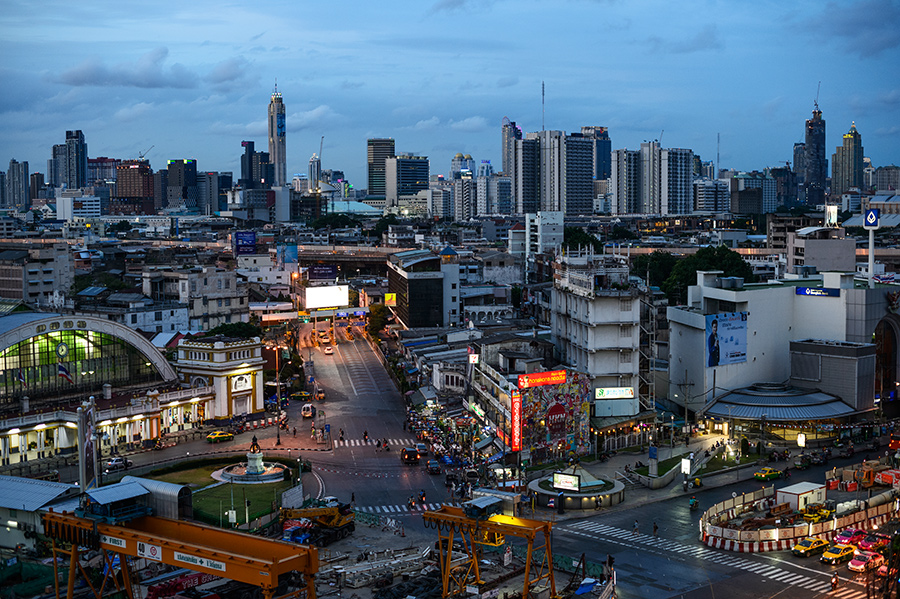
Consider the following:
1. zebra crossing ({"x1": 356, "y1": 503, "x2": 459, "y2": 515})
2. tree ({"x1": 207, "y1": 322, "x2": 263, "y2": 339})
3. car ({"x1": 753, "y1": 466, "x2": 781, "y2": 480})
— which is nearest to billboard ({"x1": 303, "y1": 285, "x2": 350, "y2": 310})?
tree ({"x1": 207, "y1": 322, "x2": 263, "y2": 339})

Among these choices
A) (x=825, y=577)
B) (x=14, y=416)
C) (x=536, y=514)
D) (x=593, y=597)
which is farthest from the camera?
(x=14, y=416)

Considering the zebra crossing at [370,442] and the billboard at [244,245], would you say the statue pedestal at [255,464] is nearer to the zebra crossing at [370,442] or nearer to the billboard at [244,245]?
the zebra crossing at [370,442]

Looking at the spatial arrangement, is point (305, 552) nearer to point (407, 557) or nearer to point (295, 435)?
point (407, 557)

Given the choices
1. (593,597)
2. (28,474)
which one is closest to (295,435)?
(28,474)

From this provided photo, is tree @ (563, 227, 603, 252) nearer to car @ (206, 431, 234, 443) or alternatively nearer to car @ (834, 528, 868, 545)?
car @ (206, 431, 234, 443)

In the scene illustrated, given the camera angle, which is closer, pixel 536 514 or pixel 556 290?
pixel 536 514
